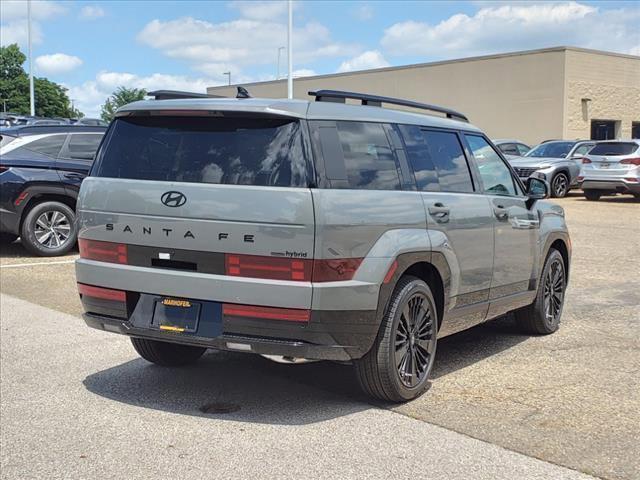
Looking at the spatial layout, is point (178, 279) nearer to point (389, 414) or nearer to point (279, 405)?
point (279, 405)

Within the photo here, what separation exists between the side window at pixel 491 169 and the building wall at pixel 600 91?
36.5 metres

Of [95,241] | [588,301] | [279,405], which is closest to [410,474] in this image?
[279,405]

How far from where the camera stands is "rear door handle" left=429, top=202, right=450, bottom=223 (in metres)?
5.24

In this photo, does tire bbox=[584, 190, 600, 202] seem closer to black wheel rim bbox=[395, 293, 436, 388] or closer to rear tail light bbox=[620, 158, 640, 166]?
rear tail light bbox=[620, 158, 640, 166]

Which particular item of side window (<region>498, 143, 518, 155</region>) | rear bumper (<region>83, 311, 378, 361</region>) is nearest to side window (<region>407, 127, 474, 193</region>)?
rear bumper (<region>83, 311, 378, 361</region>)

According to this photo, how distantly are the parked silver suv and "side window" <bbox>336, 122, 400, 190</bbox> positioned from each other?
16763mm

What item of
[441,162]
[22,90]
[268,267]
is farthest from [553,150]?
[22,90]

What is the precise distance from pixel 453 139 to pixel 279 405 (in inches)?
95.4

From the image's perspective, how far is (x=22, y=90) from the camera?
94.6m

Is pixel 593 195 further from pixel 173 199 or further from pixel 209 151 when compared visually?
pixel 173 199

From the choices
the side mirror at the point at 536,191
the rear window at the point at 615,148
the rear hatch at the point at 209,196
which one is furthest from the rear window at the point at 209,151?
the rear window at the point at 615,148

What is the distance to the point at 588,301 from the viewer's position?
8531 mm

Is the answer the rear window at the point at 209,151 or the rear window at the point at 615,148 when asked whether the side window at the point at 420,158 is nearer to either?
the rear window at the point at 209,151

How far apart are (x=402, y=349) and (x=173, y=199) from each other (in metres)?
1.76
